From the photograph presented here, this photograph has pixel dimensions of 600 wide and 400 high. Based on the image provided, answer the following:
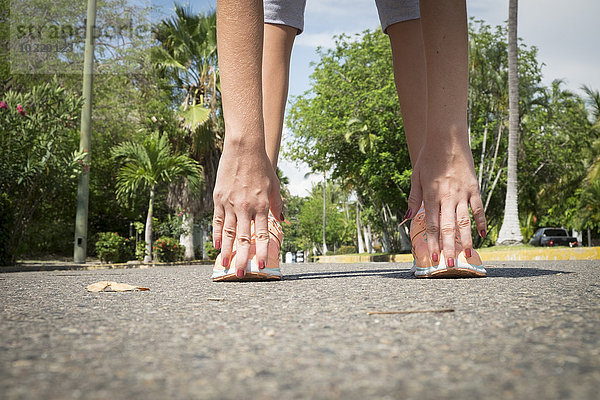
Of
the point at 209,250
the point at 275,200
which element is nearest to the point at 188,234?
the point at 209,250

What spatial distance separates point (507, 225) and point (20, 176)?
12.7m

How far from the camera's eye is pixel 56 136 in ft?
34.8

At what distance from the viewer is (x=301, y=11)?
9.48 feet

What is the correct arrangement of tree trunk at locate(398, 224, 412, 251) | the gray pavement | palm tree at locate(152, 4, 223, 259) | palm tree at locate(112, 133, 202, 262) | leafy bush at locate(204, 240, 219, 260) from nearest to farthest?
the gray pavement
palm tree at locate(112, 133, 202, 262)
palm tree at locate(152, 4, 223, 259)
leafy bush at locate(204, 240, 219, 260)
tree trunk at locate(398, 224, 412, 251)

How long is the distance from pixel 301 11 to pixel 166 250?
15.7 metres

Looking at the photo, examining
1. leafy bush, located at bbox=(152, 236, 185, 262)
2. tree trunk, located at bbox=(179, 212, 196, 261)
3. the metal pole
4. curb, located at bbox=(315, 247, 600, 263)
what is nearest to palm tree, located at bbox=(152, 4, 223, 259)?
tree trunk, located at bbox=(179, 212, 196, 261)

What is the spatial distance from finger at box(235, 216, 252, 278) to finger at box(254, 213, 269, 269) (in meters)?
0.03

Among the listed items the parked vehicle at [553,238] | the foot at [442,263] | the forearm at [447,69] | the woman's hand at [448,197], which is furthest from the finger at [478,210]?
the parked vehicle at [553,238]

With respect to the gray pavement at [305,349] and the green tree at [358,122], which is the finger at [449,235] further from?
the green tree at [358,122]

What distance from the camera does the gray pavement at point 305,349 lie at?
0.65 m

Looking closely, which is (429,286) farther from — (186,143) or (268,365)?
(186,143)

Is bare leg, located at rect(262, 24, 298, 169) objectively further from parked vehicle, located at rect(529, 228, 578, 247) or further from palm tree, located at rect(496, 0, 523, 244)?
parked vehicle, located at rect(529, 228, 578, 247)

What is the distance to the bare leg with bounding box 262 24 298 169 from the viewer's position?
2.75 m

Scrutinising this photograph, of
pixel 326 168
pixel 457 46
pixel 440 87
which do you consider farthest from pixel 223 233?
pixel 326 168
